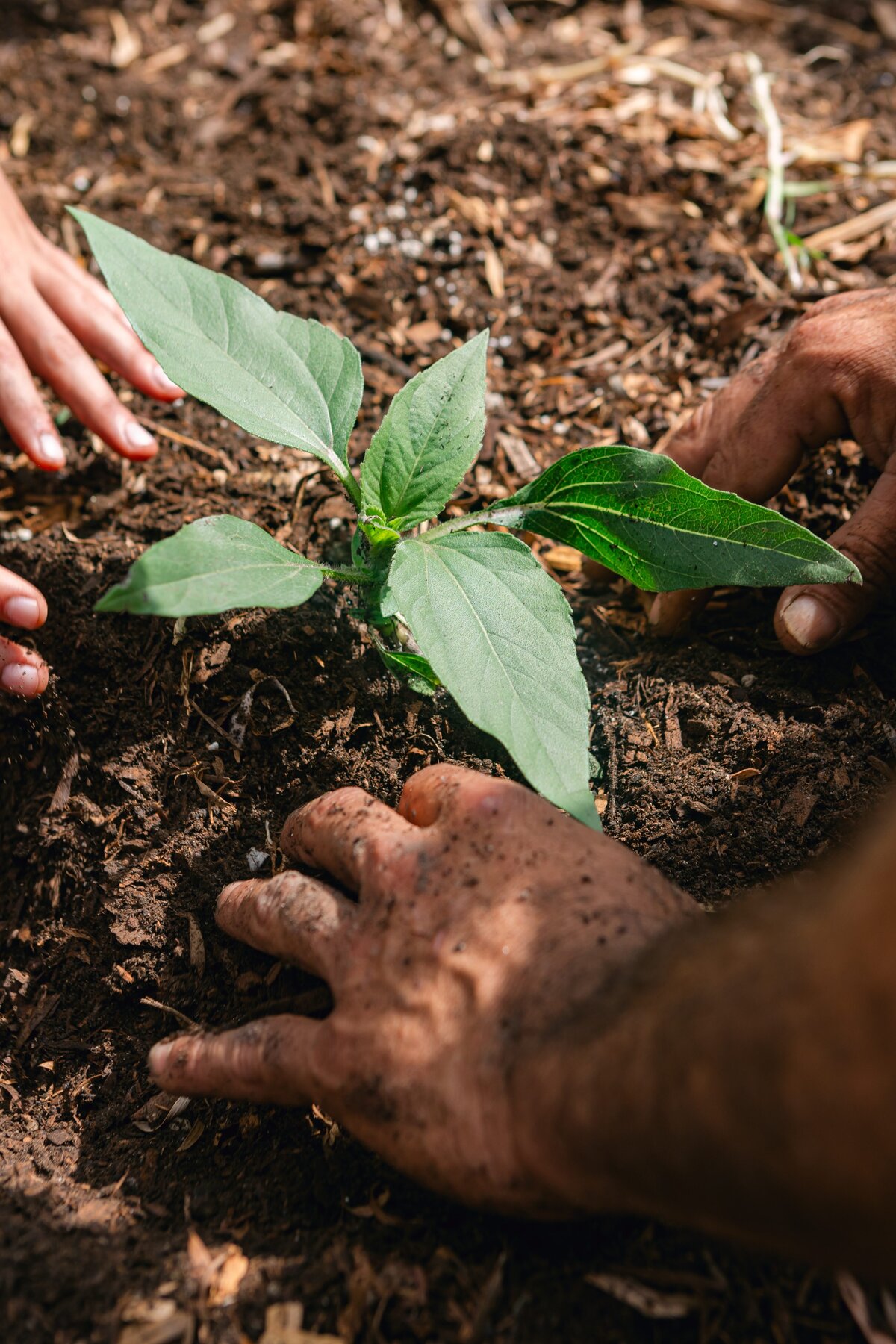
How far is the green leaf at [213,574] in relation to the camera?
120cm

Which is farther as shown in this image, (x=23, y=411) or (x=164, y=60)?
(x=164, y=60)

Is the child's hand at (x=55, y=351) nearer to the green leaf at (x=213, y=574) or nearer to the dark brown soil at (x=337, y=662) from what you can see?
the dark brown soil at (x=337, y=662)

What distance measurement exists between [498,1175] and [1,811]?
1241mm

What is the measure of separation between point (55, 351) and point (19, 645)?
77 centimetres

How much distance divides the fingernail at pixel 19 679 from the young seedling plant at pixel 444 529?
0.62m

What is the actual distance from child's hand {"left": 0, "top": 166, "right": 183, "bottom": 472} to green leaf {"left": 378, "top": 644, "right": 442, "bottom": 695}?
851 millimetres

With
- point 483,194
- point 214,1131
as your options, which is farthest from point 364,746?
point 483,194

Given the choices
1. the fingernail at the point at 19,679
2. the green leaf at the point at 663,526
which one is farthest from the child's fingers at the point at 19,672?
the green leaf at the point at 663,526

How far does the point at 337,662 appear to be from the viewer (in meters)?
1.74

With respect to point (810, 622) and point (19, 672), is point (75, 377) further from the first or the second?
point (810, 622)

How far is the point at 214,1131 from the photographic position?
1.46 m

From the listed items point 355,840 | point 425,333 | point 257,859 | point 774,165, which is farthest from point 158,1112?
point 774,165

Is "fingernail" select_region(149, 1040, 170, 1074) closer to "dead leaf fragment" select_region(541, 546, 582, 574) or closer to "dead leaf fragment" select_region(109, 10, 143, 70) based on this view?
"dead leaf fragment" select_region(541, 546, 582, 574)

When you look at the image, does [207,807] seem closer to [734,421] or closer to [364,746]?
[364,746]
